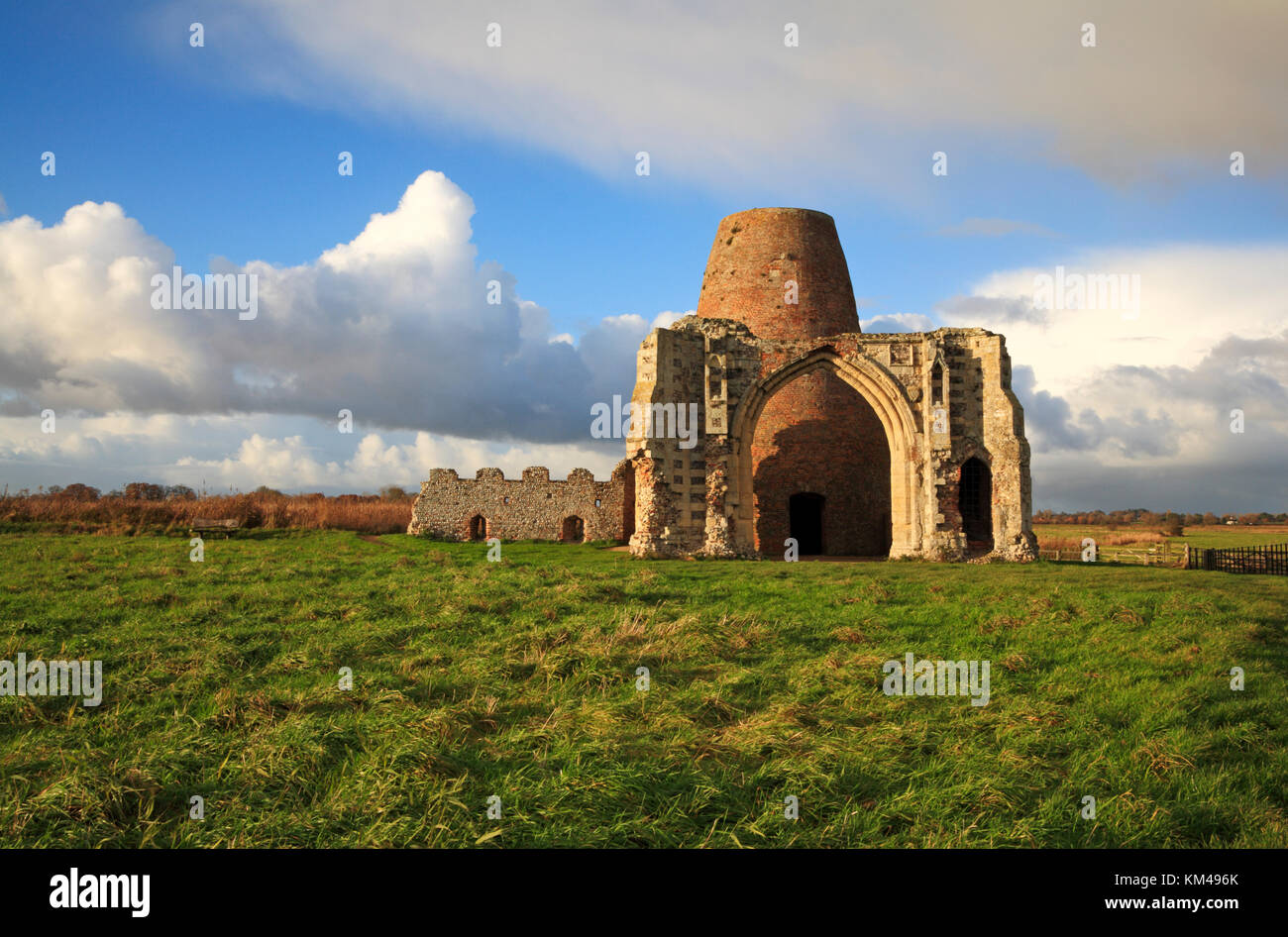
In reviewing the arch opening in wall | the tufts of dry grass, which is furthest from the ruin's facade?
the tufts of dry grass

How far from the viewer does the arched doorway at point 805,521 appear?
25.5 meters

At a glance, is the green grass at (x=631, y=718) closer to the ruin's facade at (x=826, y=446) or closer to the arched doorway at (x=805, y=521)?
the ruin's facade at (x=826, y=446)

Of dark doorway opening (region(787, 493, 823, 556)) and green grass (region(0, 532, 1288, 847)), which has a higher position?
dark doorway opening (region(787, 493, 823, 556))

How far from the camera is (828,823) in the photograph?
5.62m

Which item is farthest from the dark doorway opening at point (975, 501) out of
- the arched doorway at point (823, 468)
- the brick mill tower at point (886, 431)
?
the arched doorway at point (823, 468)

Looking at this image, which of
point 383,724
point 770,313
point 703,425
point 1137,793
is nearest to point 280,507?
point 703,425

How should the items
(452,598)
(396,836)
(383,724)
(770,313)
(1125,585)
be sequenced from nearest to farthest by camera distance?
(396,836)
(383,724)
(452,598)
(1125,585)
(770,313)

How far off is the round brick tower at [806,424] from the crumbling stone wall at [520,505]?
6.43m

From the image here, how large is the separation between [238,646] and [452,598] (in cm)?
310

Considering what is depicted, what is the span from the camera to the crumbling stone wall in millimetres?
28672

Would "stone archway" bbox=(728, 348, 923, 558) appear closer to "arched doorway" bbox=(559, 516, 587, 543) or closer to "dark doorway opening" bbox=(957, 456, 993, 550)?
"dark doorway opening" bbox=(957, 456, 993, 550)

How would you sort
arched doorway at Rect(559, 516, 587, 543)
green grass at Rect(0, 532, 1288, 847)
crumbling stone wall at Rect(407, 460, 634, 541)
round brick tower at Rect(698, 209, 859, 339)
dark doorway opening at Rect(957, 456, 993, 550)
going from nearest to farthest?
1. green grass at Rect(0, 532, 1288, 847)
2. dark doorway opening at Rect(957, 456, 993, 550)
3. round brick tower at Rect(698, 209, 859, 339)
4. crumbling stone wall at Rect(407, 460, 634, 541)
5. arched doorway at Rect(559, 516, 587, 543)

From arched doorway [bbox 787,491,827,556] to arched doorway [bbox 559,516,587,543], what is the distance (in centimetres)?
757
